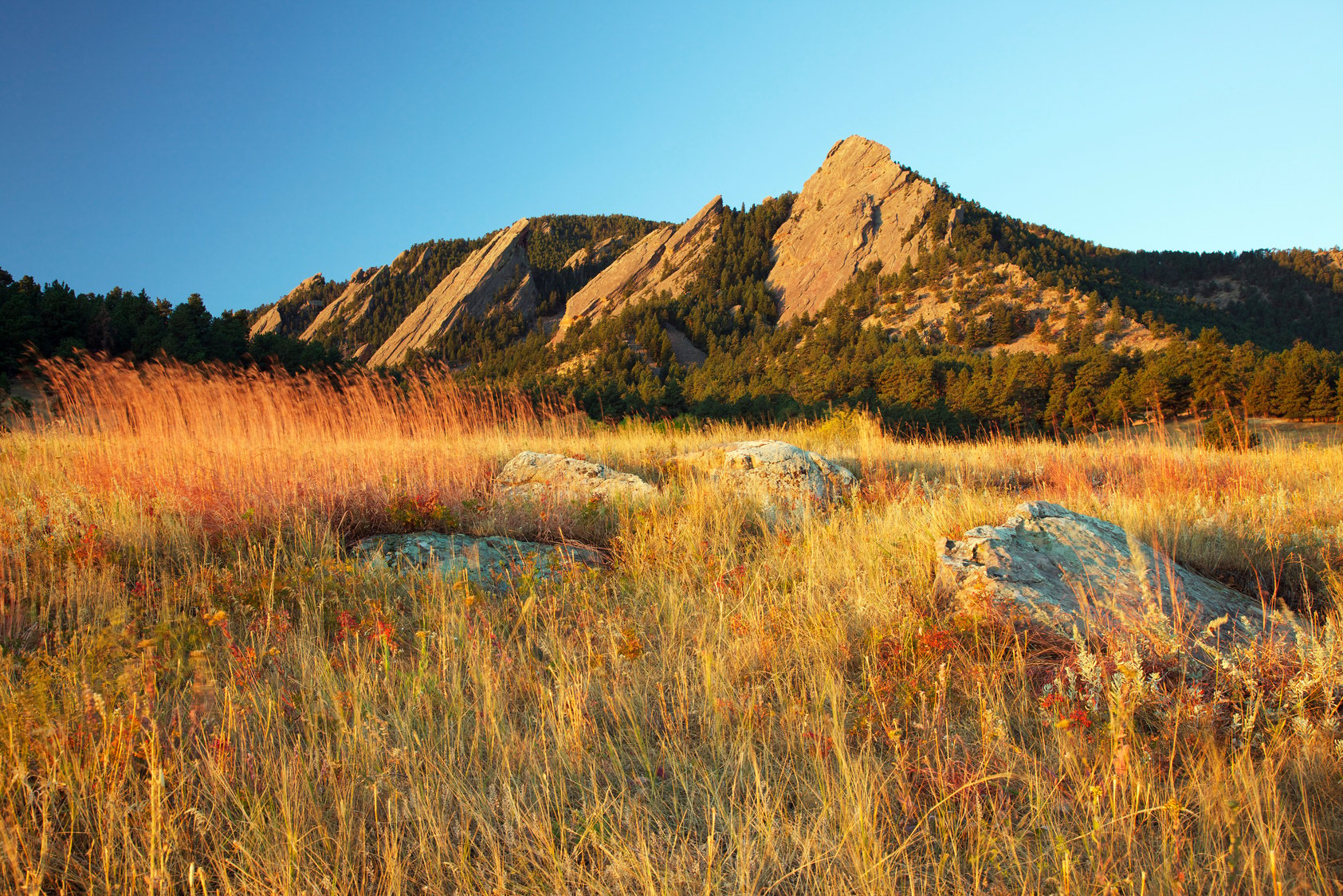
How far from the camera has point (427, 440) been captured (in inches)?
286

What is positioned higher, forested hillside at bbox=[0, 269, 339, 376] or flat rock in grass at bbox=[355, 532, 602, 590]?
forested hillside at bbox=[0, 269, 339, 376]

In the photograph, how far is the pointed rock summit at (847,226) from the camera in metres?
75.0

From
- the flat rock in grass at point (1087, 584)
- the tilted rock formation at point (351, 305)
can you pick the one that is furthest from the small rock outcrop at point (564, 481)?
the tilted rock formation at point (351, 305)

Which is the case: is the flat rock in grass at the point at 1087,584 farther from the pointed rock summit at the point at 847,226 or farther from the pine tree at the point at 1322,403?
the pointed rock summit at the point at 847,226

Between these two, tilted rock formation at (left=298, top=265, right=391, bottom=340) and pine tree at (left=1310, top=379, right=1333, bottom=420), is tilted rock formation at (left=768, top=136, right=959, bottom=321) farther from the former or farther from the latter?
tilted rock formation at (left=298, top=265, right=391, bottom=340)

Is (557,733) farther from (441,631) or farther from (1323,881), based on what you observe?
(1323,881)

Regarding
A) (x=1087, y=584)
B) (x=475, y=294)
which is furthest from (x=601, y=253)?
(x=1087, y=584)

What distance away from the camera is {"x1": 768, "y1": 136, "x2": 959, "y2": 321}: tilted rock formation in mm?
74938

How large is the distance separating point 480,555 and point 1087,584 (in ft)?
11.2

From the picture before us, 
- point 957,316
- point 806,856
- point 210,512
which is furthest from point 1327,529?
point 957,316

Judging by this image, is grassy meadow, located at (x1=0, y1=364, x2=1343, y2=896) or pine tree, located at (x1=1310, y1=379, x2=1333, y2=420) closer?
grassy meadow, located at (x1=0, y1=364, x2=1343, y2=896)

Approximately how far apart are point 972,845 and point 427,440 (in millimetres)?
7011

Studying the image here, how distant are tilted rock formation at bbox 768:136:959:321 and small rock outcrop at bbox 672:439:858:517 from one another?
2810 inches

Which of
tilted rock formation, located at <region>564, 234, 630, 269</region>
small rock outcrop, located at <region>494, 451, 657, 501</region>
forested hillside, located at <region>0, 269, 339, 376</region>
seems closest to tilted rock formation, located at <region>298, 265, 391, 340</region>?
tilted rock formation, located at <region>564, 234, 630, 269</region>
